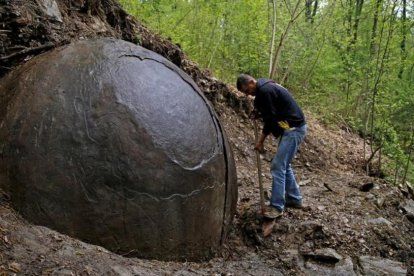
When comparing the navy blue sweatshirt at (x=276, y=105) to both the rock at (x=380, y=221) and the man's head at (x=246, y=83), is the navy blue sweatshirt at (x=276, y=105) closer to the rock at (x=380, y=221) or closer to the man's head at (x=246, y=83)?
the man's head at (x=246, y=83)

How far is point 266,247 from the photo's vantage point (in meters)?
4.80

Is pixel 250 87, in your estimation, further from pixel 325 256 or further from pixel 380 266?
pixel 380 266

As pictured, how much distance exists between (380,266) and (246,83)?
7.82ft

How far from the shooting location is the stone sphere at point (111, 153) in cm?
335

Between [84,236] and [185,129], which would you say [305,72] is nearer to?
[185,129]

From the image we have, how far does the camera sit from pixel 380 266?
462cm

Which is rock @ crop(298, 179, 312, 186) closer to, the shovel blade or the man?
the man

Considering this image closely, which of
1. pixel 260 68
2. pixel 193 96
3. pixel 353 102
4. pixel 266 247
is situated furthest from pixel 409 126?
pixel 193 96

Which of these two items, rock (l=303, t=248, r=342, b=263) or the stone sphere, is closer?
the stone sphere

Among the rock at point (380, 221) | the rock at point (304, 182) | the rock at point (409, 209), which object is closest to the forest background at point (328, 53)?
the rock at point (409, 209)

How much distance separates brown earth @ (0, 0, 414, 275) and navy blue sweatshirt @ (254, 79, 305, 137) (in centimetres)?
112

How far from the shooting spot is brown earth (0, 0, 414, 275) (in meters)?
3.06

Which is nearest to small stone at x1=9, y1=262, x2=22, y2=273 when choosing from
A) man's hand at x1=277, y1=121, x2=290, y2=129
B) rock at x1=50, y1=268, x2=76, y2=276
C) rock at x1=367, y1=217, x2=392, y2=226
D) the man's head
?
rock at x1=50, y1=268, x2=76, y2=276

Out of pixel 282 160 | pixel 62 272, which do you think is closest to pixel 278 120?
pixel 282 160
